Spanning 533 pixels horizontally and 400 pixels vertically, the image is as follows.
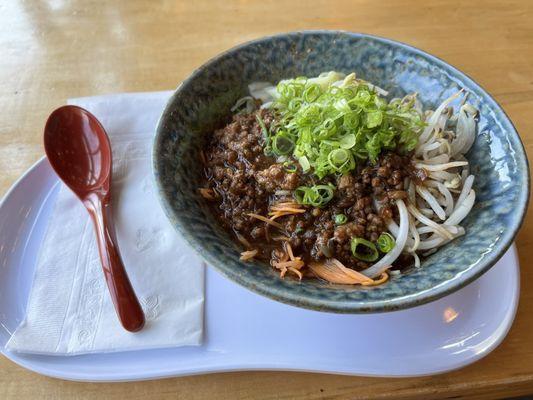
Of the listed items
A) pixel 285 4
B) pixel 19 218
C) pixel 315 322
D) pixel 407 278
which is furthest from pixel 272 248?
pixel 285 4

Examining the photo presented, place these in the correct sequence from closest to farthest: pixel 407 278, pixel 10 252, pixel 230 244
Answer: pixel 407 278
pixel 230 244
pixel 10 252

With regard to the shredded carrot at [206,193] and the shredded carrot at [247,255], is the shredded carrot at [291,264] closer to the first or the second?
the shredded carrot at [247,255]

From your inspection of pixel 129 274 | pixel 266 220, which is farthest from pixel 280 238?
pixel 129 274

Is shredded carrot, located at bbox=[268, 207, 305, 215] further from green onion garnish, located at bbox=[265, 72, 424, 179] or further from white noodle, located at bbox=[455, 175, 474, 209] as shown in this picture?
white noodle, located at bbox=[455, 175, 474, 209]

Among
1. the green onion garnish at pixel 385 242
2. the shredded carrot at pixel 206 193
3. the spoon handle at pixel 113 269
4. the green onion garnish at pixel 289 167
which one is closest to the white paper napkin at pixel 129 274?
the spoon handle at pixel 113 269

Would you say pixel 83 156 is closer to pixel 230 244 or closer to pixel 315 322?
pixel 230 244

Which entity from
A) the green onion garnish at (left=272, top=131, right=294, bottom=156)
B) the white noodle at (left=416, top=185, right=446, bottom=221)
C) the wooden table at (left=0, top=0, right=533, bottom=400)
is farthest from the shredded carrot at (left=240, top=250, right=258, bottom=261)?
the wooden table at (left=0, top=0, right=533, bottom=400)
